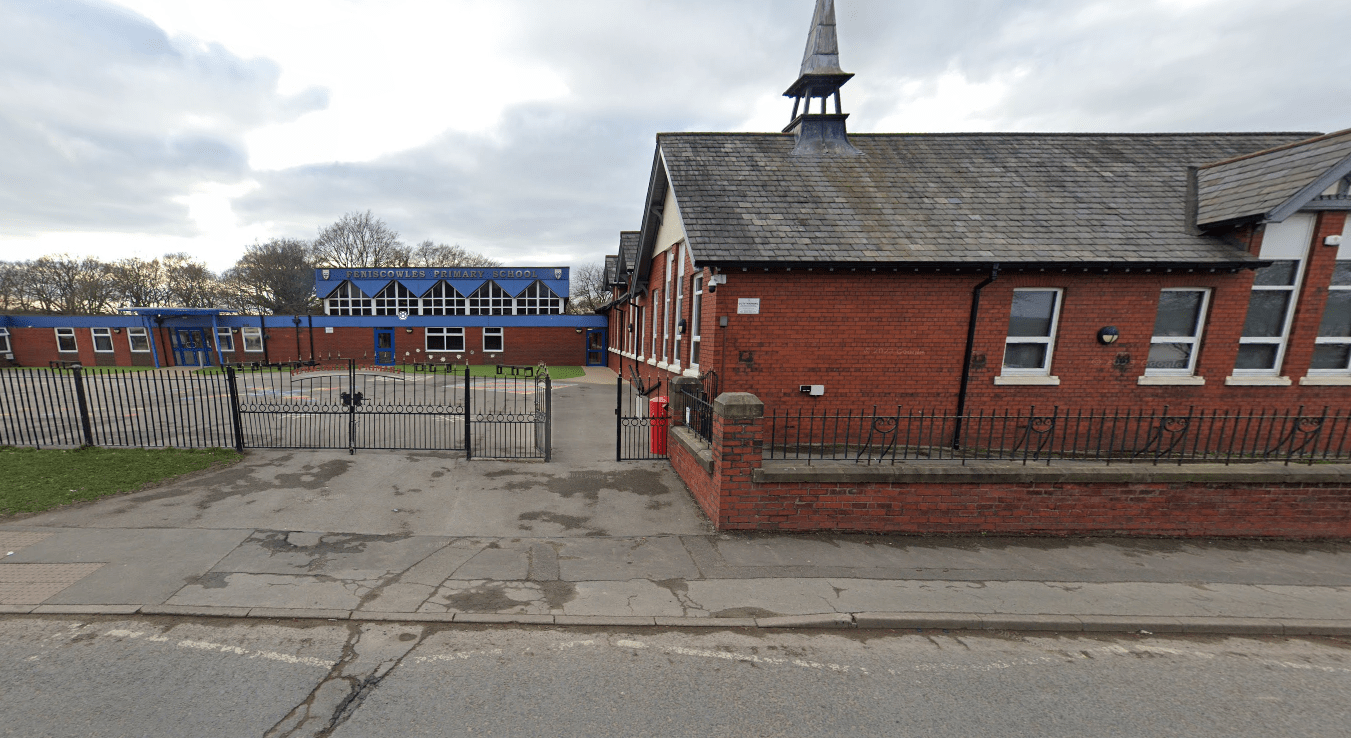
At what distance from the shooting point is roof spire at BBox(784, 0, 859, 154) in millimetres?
9969

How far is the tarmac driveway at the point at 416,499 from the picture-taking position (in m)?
5.55

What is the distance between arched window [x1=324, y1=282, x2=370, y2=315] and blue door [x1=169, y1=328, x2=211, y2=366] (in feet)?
22.0

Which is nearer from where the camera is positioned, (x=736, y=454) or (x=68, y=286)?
(x=736, y=454)

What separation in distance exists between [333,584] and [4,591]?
8.72ft

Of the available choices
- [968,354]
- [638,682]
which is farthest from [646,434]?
[638,682]

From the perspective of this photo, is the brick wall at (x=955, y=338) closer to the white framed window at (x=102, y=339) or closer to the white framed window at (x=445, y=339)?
the white framed window at (x=445, y=339)

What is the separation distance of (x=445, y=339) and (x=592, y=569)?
94.0 ft

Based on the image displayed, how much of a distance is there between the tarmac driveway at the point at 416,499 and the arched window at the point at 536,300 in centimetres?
2492

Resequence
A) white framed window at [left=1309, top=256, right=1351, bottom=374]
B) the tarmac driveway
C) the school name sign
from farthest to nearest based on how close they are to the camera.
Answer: the school name sign
white framed window at [left=1309, top=256, right=1351, bottom=374]
the tarmac driveway

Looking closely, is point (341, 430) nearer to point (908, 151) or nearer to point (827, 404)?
point (827, 404)

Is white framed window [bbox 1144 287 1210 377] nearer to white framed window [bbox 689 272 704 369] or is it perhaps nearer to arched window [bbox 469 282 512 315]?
white framed window [bbox 689 272 704 369]

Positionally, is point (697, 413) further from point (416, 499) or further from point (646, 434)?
point (416, 499)

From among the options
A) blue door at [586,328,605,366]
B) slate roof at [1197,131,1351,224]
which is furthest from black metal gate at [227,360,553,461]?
blue door at [586,328,605,366]

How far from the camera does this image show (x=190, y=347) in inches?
1104
